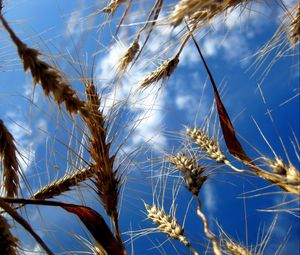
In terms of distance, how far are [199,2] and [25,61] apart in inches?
19.5

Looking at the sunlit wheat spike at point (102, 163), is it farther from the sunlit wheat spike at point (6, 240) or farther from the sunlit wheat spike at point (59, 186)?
the sunlit wheat spike at point (6, 240)

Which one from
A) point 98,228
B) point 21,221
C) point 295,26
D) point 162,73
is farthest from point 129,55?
point 21,221

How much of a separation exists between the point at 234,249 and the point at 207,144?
558 millimetres

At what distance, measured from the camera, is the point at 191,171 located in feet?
6.44

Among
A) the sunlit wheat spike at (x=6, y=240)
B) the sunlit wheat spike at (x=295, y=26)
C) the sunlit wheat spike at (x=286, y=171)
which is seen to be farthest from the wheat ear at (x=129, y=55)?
the sunlit wheat spike at (x=6, y=240)

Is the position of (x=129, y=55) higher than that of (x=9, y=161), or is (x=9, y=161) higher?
Answer: (x=129, y=55)

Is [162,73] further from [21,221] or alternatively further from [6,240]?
[6,240]

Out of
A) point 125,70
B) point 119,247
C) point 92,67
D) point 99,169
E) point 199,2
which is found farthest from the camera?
point 125,70

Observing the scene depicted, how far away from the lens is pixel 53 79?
1235 mm

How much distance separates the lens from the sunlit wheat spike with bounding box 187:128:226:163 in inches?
87.7

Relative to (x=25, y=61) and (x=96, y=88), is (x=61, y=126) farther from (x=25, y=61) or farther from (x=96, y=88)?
(x=25, y=61)

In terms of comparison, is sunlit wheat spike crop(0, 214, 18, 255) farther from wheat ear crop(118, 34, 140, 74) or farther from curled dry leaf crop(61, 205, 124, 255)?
wheat ear crop(118, 34, 140, 74)

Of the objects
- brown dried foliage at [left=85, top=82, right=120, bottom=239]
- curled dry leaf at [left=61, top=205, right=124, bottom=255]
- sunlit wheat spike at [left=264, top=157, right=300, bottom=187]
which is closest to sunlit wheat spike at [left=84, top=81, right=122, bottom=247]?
brown dried foliage at [left=85, top=82, right=120, bottom=239]

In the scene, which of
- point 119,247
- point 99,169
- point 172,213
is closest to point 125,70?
point 99,169
